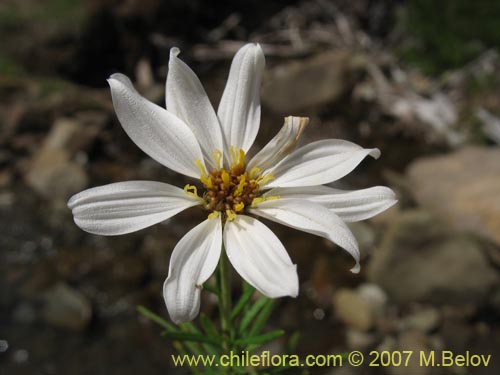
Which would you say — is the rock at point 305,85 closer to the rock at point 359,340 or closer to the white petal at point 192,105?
the rock at point 359,340

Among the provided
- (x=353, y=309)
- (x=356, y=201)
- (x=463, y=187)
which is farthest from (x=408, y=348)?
(x=356, y=201)

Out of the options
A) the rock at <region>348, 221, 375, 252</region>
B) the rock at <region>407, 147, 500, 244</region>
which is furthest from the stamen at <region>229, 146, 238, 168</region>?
the rock at <region>407, 147, 500, 244</region>

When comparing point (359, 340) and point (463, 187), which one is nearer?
point (359, 340)

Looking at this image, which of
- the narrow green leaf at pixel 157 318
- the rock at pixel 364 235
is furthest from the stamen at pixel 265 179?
the rock at pixel 364 235

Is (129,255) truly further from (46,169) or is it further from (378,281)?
(378,281)

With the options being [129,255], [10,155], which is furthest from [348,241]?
[10,155]

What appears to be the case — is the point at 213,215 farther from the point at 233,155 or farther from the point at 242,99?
the point at 242,99
